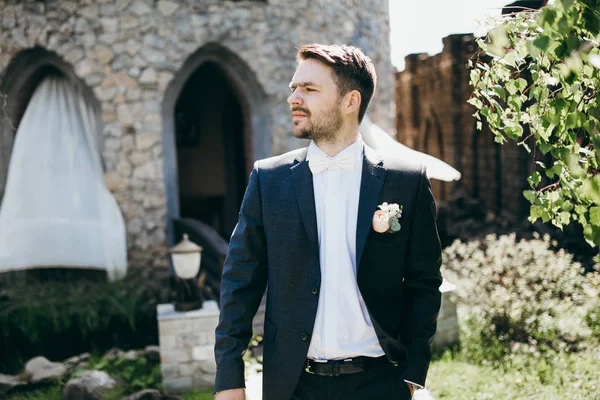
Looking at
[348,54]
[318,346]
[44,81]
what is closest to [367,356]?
[318,346]

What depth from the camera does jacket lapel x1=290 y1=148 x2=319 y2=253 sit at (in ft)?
7.23

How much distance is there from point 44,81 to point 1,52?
1.97ft

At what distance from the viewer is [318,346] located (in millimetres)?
2188

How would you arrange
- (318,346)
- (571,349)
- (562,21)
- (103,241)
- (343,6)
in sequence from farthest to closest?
(343,6)
(103,241)
(571,349)
(318,346)
(562,21)

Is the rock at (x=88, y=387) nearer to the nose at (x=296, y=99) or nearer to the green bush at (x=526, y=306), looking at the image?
the green bush at (x=526, y=306)

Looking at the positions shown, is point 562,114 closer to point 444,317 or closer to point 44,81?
point 444,317

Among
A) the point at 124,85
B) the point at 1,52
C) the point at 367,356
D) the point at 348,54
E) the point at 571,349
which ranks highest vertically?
the point at 1,52

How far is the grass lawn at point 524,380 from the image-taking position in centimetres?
456

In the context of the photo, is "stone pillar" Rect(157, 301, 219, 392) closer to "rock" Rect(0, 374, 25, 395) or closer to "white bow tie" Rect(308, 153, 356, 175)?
"rock" Rect(0, 374, 25, 395)

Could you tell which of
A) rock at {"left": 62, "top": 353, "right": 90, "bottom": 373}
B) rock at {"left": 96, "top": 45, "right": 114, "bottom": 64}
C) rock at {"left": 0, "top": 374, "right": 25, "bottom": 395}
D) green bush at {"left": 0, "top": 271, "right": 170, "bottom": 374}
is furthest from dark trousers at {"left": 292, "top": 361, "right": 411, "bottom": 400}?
rock at {"left": 96, "top": 45, "right": 114, "bottom": 64}

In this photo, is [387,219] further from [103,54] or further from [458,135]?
[458,135]

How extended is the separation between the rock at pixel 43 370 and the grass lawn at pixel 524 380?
3.32m

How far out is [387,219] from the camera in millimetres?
2166

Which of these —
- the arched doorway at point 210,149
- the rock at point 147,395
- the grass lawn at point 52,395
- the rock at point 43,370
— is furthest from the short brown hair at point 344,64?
the arched doorway at point 210,149
